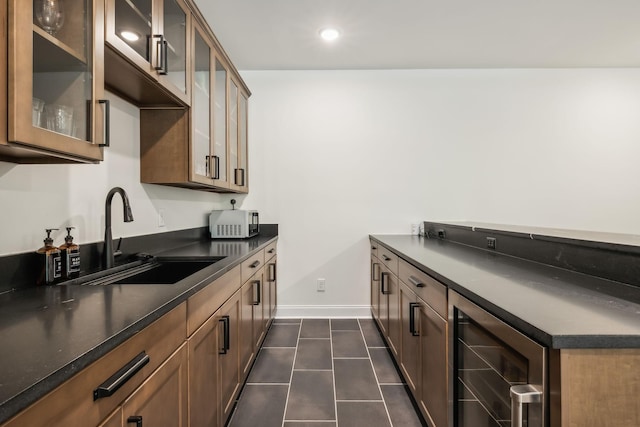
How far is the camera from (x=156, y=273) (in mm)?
1706

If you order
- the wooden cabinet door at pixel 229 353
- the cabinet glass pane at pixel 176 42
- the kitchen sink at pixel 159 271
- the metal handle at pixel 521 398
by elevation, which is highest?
the cabinet glass pane at pixel 176 42

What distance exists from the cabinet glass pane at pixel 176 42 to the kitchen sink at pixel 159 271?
988 millimetres

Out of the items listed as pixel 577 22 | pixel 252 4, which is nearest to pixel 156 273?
pixel 252 4

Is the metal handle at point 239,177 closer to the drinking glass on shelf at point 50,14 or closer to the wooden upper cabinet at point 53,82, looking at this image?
the wooden upper cabinet at point 53,82

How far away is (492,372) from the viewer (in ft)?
3.08

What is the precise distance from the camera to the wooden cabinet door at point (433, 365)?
4.22 ft

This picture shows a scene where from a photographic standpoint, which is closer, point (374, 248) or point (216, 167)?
point (216, 167)

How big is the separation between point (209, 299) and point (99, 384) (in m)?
0.67

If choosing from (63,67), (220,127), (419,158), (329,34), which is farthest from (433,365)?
(329,34)

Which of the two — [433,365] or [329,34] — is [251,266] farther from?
[329,34]

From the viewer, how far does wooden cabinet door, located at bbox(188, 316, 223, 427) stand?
1.15 metres

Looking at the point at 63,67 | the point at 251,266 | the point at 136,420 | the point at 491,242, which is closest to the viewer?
the point at 136,420

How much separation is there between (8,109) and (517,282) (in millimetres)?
1635

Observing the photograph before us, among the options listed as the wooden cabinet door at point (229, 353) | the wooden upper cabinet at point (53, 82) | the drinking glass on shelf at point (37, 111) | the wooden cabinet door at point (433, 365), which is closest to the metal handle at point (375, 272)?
the wooden cabinet door at point (433, 365)
